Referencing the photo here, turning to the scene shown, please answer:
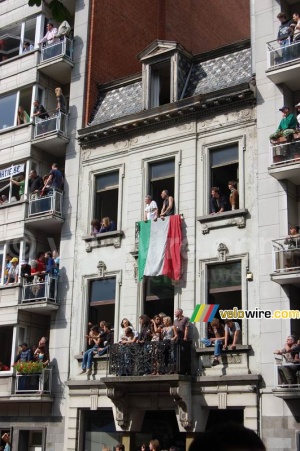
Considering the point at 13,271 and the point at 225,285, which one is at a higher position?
the point at 13,271

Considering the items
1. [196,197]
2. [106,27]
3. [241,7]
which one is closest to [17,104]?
[106,27]

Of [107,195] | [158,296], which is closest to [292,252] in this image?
[158,296]

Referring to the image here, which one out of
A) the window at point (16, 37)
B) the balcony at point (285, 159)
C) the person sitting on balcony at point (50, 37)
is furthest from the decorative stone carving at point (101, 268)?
the window at point (16, 37)

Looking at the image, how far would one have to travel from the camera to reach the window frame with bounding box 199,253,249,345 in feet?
61.8

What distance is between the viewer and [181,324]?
64.4ft

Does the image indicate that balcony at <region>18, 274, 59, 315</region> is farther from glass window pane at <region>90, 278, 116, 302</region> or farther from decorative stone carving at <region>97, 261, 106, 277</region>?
decorative stone carving at <region>97, 261, 106, 277</region>

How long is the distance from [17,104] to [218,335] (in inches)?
539

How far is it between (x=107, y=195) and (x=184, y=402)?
334 inches

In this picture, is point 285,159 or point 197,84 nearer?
point 285,159

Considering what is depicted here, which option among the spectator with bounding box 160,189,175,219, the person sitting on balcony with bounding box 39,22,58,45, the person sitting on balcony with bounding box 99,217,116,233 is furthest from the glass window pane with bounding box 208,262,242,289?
the person sitting on balcony with bounding box 39,22,58,45

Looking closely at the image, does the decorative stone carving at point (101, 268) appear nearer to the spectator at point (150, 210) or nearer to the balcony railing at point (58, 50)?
the spectator at point (150, 210)

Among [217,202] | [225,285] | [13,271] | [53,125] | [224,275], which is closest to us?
[225,285]

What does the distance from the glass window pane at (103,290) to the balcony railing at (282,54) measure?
893cm

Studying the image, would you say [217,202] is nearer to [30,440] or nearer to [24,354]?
[24,354]
